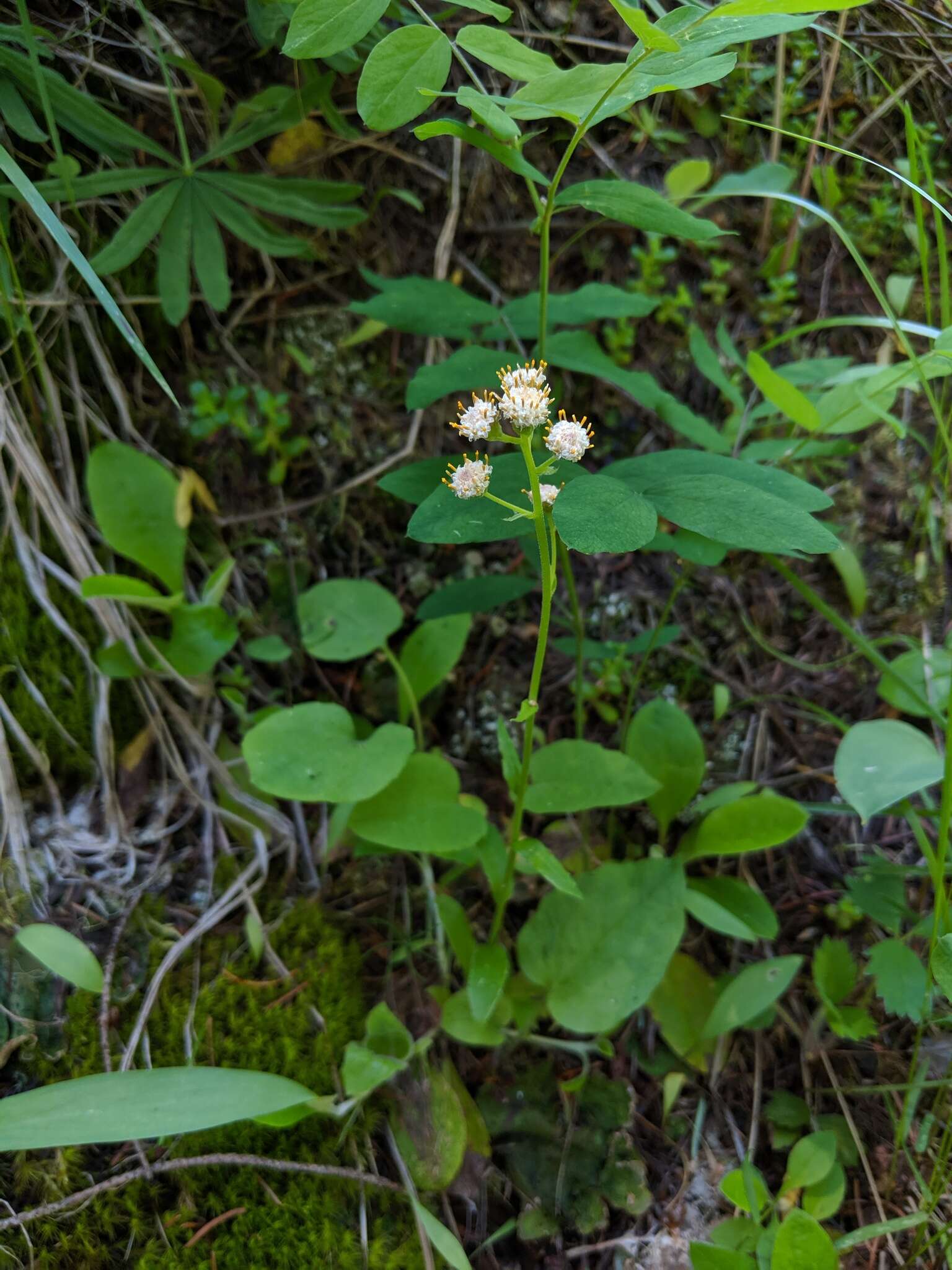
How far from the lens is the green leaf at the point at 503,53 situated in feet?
3.22

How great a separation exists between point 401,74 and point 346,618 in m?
0.85

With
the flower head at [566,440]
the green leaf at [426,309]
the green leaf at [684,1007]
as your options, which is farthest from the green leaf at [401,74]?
the green leaf at [684,1007]

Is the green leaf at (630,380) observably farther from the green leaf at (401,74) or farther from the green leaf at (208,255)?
the green leaf at (208,255)

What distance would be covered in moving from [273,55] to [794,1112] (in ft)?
6.85

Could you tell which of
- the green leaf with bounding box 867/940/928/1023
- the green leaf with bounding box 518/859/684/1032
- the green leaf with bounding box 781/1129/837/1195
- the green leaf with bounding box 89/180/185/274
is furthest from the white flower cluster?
the green leaf with bounding box 781/1129/837/1195

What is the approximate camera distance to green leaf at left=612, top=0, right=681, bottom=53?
2.59 feet

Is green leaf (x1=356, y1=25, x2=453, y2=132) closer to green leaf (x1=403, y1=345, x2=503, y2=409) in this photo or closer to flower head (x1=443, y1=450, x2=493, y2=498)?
green leaf (x1=403, y1=345, x2=503, y2=409)

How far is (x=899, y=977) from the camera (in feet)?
3.98

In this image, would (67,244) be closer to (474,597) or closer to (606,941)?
(474,597)

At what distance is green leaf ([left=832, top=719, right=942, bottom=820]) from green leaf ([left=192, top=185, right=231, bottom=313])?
1.25 m

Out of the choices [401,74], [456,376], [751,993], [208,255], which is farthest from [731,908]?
[208,255]


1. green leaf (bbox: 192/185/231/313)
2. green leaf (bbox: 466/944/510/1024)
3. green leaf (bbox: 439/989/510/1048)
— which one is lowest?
green leaf (bbox: 439/989/510/1048)

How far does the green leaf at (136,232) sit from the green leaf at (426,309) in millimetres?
369

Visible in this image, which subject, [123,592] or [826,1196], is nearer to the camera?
[826,1196]
